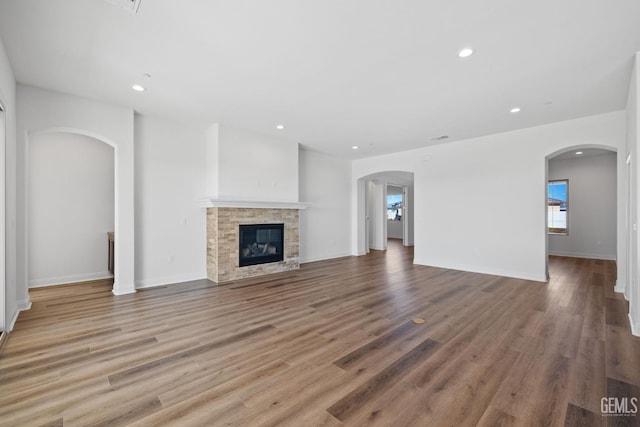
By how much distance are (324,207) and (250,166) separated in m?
2.62

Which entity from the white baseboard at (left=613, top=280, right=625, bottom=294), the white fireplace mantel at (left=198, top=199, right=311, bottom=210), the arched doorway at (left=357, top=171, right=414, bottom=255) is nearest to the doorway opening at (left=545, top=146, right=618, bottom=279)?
the white baseboard at (left=613, top=280, right=625, bottom=294)

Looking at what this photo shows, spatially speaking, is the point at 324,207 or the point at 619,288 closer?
the point at 619,288

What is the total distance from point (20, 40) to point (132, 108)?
173 cm

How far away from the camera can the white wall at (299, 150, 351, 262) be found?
7.19 m

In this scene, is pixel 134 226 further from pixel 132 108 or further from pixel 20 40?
pixel 20 40

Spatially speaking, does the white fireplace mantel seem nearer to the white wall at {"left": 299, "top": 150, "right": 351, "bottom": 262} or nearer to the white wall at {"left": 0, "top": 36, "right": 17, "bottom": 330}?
the white wall at {"left": 299, "top": 150, "right": 351, "bottom": 262}

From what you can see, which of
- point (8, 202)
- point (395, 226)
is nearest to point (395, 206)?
point (395, 226)

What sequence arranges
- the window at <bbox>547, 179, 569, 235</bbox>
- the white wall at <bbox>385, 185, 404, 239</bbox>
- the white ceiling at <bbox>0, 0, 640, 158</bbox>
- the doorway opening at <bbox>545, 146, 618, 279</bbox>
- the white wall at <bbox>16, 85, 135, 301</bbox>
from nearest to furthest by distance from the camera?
1. the white ceiling at <bbox>0, 0, 640, 158</bbox>
2. the white wall at <bbox>16, 85, 135, 301</bbox>
3. the doorway opening at <bbox>545, 146, 618, 279</bbox>
4. the window at <bbox>547, 179, 569, 235</bbox>
5. the white wall at <bbox>385, 185, 404, 239</bbox>

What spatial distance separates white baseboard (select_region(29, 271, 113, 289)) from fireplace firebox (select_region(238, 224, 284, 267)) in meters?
2.61

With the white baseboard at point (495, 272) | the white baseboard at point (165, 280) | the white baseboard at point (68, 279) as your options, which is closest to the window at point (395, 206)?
the white baseboard at point (495, 272)

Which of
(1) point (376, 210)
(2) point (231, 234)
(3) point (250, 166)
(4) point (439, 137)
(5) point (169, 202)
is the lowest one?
(2) point (231, 234)

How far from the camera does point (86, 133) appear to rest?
4105 millimetres

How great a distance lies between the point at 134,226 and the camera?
4.59m

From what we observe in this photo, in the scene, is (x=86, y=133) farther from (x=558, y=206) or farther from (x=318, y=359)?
(x=558, y=206)
